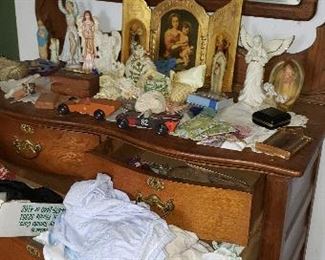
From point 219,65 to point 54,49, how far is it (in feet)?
1.71

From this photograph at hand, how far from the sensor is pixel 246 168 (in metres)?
1.05

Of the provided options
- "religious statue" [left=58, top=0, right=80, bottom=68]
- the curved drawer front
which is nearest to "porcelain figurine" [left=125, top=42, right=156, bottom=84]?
"religious statue" [left=58, top=0, right=80, bottom=68]

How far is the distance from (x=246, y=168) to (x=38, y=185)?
64 cm

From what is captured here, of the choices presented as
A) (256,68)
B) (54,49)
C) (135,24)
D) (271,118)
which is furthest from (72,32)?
(271,118)

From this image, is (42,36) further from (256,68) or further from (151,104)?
(256,68)

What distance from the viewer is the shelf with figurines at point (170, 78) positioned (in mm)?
1188

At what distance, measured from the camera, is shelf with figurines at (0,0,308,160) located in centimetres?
119

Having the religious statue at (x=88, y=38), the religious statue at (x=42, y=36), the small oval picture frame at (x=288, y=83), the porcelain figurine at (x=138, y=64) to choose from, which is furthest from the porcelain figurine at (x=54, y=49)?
the small oval picture frame at (x=288, y=83)

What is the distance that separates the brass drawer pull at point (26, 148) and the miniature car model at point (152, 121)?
0.27 metres

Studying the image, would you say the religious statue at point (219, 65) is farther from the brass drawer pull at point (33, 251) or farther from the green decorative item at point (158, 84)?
the brass drawer pull at point (33, 251)

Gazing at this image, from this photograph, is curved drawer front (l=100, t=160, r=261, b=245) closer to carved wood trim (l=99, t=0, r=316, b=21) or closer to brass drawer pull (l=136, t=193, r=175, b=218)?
brass drawer pull (l=136, t=193, r=175, b=218)

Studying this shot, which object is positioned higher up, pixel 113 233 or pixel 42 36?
pixel 42 36

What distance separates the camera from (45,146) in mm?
1326

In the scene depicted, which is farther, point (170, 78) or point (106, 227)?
point (170, 78)
